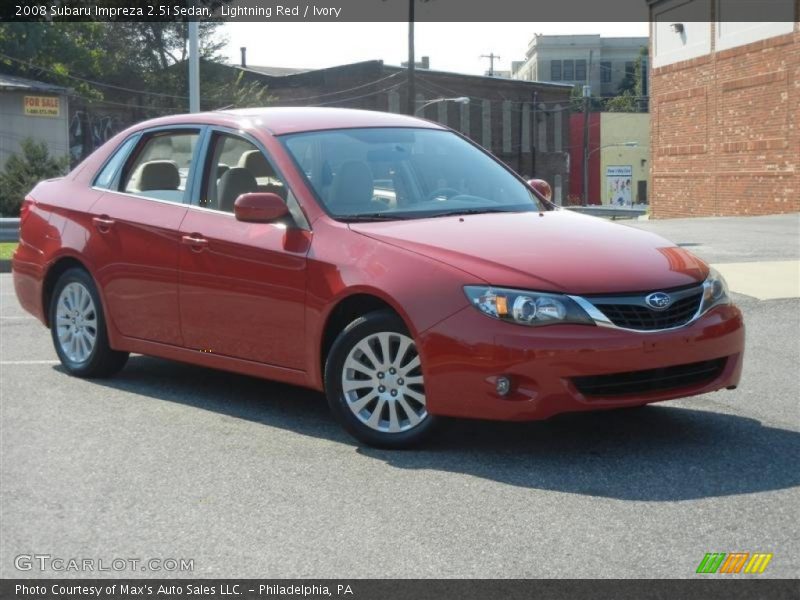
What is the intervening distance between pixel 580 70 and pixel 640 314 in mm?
125897

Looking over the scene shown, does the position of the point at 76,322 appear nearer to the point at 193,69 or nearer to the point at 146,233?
the point at 146,233

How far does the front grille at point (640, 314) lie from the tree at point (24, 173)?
26.7m

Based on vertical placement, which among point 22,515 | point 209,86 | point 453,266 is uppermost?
point 209,86

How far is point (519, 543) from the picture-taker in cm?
454

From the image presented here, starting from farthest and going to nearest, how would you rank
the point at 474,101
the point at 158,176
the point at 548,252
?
the point at 474,101 → the point at 158,176 → the point at 548,252

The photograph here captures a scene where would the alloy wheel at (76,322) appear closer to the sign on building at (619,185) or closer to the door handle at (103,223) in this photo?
the door handle at (103,223)

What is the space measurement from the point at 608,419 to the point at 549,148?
2919 inches

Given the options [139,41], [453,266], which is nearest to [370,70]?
[139,41]

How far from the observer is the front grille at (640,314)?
555 centimetres

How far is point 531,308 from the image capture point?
552 cm

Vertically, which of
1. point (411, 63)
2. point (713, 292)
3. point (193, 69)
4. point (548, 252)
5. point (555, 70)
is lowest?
point (713, 292)

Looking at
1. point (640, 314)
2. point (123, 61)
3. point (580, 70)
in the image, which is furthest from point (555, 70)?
point (640, 314)
